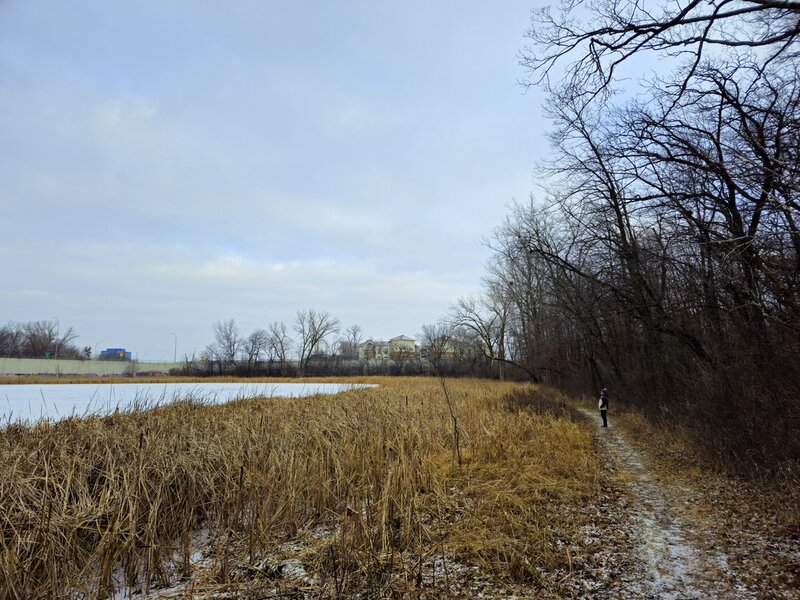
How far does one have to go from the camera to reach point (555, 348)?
2828cm

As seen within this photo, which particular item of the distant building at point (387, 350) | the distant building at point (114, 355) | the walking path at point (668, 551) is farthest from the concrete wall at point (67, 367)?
the walking path at point (668, 551)

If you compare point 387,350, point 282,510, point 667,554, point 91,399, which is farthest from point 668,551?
point 387,350

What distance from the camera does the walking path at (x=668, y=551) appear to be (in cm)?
372

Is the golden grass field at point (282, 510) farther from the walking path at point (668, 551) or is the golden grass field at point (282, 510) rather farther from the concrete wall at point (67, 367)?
the concrete wall at point (67, 367)

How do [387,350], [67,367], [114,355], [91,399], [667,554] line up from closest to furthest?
1. [667,554]
2. [91,399]
3. [67,367]
4. [114,355]
5. [387,350]

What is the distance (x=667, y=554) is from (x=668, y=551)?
98mm

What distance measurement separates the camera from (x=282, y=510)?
5.21 m

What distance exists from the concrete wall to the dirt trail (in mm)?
59466

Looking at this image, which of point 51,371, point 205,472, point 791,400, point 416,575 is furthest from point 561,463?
point 51,371

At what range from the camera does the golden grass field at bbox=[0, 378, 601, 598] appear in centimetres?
395

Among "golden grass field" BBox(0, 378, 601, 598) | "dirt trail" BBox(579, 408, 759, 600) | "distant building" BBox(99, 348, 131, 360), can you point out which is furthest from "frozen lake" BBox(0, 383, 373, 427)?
"distant building" BBox(99, 348, 131, 360)

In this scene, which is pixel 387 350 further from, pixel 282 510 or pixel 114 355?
pixel 282 510

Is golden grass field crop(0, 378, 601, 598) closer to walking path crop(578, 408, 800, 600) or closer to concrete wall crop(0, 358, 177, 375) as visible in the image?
walking path crop(578, 408, 800, 600)

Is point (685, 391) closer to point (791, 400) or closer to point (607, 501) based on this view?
point (791, 400)
